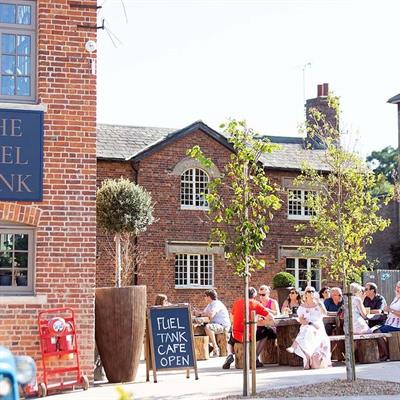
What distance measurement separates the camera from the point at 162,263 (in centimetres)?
3531

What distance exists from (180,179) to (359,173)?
20.5 meters

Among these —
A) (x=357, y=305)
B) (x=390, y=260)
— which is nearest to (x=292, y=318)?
(x=357, y=305)

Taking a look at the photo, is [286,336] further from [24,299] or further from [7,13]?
[7,13]

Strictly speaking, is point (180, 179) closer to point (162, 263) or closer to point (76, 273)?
point (162, 263)

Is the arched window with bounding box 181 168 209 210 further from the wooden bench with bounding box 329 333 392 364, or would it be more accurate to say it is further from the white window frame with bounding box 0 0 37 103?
the white window frame with bounding box 0 0 37 103

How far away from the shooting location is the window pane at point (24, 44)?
1542cm

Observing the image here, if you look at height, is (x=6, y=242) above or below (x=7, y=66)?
below

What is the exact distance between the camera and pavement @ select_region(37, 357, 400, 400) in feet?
45.6

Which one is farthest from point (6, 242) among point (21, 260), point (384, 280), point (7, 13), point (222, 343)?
point (384, 280)

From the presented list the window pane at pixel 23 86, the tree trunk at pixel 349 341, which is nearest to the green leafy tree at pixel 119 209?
the window pane at pixel 23 86

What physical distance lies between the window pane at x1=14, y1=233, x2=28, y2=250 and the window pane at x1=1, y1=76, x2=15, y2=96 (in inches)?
80.6

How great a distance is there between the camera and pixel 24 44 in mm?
15438

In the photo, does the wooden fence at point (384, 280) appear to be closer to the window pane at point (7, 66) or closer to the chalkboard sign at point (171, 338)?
the chalkboard sign at point (171, 338)

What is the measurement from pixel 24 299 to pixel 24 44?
373 cm
